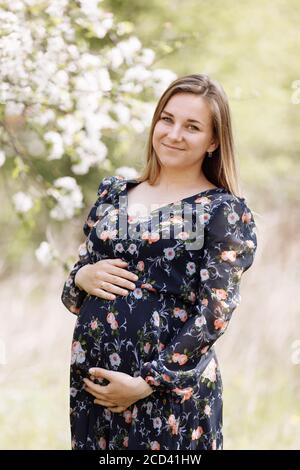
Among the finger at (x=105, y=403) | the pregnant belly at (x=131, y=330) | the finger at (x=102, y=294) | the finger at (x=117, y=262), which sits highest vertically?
the finger at (x=117, y=262)

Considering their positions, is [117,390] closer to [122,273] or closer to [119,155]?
[122,273]

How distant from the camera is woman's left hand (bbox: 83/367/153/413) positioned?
6.75 feet

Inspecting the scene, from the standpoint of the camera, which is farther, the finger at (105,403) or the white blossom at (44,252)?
the white blossom at (44,252)

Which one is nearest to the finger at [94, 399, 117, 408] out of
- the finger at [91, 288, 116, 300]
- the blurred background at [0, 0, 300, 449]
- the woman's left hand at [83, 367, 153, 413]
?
the woman's left hand at [83, 367, 153, 413]

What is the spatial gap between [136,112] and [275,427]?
5.76 ft

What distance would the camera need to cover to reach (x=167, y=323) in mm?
2119

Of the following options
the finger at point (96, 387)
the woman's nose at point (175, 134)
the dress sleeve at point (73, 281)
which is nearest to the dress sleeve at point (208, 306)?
the finger at point (96, 387)

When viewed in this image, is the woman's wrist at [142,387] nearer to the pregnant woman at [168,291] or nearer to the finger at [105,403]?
the pregnant woman at [168,291]

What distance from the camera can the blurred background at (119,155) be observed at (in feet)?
10.6

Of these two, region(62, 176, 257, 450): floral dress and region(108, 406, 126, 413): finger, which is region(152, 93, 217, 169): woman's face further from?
region(108, 406, 126, 413): finger

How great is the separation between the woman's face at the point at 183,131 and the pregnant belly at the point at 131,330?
424mm

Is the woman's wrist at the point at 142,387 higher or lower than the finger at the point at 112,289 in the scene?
lower
